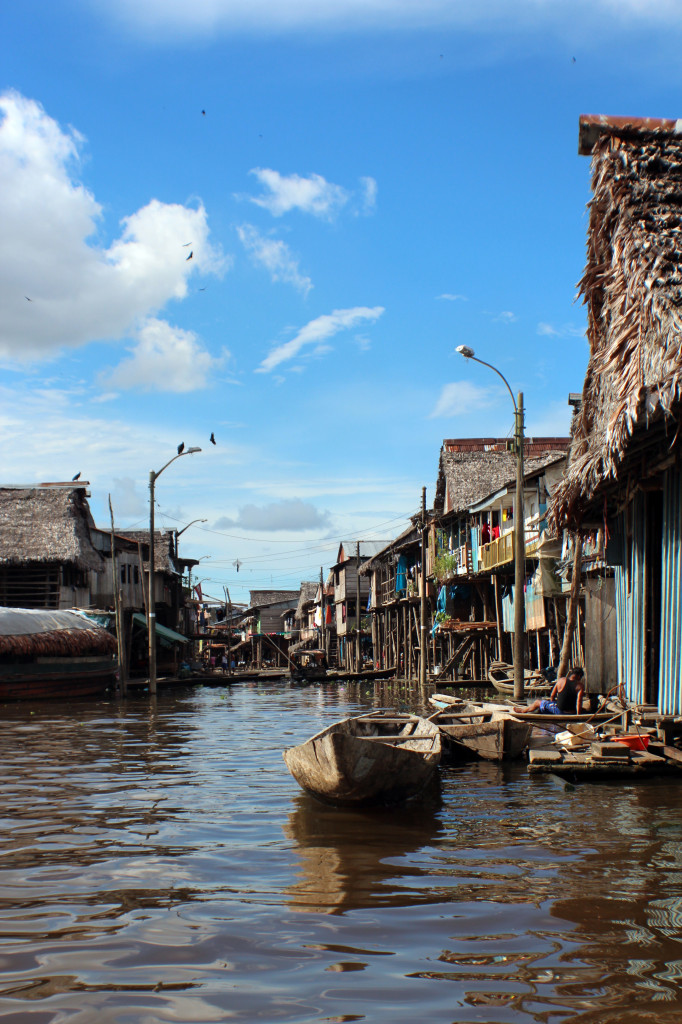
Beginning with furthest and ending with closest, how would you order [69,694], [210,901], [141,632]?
[141,632]
[69,694]
[210,901]

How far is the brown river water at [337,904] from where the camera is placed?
14.1ft

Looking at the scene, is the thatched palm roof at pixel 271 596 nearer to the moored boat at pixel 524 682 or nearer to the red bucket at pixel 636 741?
the moored boat at pixel 524 682

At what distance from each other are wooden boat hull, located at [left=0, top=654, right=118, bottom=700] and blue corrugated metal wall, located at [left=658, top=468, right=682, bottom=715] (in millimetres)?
21124

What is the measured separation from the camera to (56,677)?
93.2 feet

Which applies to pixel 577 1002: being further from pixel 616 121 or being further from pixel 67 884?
pixel 616 121

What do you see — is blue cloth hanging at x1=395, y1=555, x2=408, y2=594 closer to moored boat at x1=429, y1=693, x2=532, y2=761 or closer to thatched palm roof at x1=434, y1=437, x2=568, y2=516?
thatched palm roof at x1=434, y1=437, x2=568, y2=516

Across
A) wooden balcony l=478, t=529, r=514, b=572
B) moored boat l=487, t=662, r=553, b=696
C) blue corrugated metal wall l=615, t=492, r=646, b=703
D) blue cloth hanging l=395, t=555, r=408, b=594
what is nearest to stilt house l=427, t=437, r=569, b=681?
wooden balcony l=478, t=529, r=514, b=572

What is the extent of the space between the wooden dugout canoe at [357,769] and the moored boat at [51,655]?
19.4 meters

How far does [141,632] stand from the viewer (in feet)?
141

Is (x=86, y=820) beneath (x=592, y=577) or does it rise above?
beneath

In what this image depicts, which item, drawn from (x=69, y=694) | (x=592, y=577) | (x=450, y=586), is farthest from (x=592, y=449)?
(x=450, y=586)

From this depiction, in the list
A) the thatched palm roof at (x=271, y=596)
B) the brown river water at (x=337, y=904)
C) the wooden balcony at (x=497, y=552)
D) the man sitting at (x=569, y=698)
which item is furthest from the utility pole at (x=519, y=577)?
the thatched palm roof at (x=271, y=596)

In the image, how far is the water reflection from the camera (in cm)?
603

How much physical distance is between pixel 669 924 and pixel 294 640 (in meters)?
81.7
